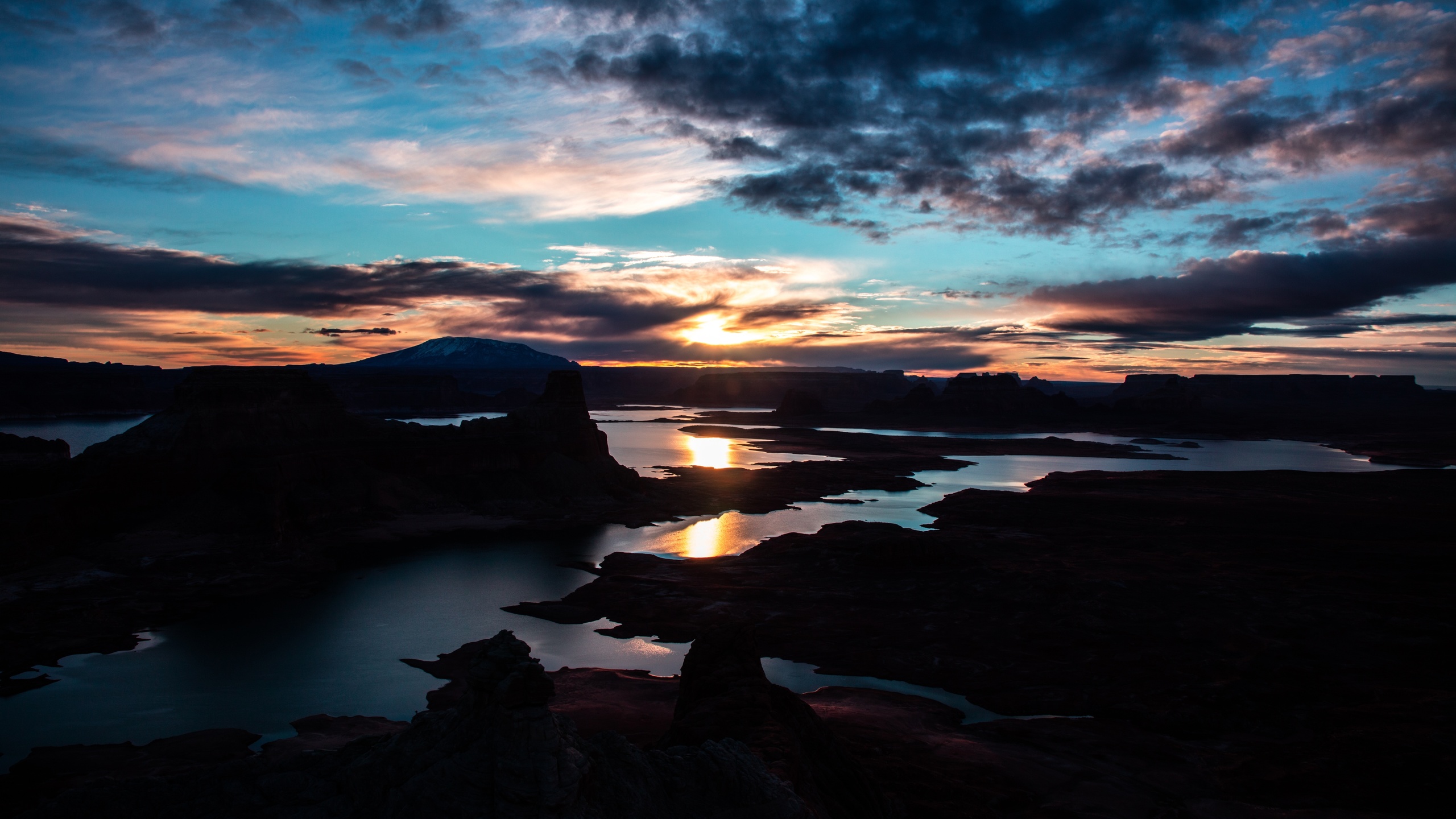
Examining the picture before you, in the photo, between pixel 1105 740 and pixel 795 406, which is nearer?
pixel 1105 740

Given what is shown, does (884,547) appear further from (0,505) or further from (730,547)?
(0,505)

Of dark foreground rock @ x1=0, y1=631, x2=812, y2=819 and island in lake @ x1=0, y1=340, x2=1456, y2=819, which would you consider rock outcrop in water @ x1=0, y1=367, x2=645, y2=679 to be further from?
dark foreground rock @ x1=0, y1=631, x2=812, y2=819

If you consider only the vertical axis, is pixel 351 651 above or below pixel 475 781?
below

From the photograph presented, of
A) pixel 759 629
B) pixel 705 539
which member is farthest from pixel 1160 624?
pixel 705 539

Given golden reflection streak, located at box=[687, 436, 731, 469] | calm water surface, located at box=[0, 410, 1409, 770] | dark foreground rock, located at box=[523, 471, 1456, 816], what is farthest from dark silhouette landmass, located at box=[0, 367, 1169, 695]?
golden reflection streak, located at box=[687, 436, 731, 469]

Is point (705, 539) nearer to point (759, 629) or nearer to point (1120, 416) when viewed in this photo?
point (759, 629)

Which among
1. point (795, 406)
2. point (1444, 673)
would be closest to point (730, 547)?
point (1444, 673)
